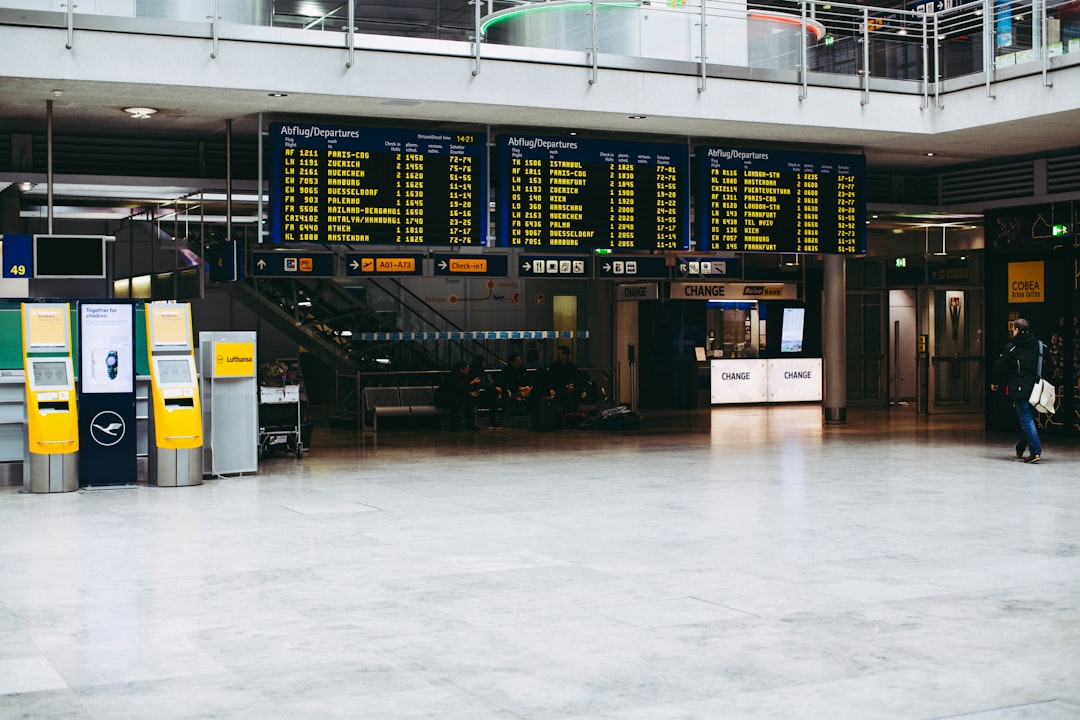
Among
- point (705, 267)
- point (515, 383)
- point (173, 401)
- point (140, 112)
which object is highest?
point (140, 112)

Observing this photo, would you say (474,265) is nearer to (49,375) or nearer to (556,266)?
(556,266)

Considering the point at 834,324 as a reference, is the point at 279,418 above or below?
below

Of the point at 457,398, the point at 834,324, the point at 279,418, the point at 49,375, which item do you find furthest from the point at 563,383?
the point at 49,375

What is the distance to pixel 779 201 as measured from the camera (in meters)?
16.1

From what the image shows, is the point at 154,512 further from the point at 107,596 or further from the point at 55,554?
the point at 107,596

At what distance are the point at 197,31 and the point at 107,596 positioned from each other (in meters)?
6.85

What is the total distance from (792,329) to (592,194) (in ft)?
44.1

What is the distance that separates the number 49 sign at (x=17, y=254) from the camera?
42.8ft

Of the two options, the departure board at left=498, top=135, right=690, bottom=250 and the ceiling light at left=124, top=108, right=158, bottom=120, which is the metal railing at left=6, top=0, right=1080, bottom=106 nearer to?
the departure board at left=498, top=135, right=690, bottom=250

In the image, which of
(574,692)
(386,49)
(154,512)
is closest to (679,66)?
(386,49)

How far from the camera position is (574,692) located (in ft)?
17.3

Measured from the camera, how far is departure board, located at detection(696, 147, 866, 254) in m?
15.7

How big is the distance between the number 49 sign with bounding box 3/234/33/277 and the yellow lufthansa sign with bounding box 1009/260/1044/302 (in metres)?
13.7

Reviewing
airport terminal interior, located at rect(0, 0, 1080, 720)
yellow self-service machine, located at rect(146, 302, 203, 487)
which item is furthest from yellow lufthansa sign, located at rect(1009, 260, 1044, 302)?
yellow self-service machine, located at rect(146, 302, 203, 487)
